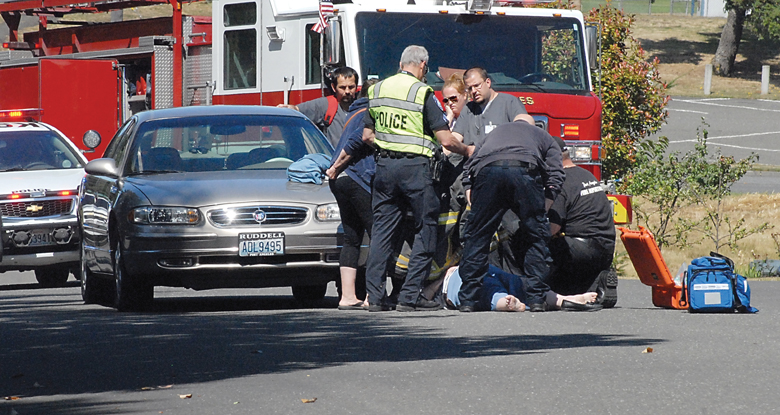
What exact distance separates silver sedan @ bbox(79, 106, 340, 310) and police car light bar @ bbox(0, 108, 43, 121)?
8.43 meters

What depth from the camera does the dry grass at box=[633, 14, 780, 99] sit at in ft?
165

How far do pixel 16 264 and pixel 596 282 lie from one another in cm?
606

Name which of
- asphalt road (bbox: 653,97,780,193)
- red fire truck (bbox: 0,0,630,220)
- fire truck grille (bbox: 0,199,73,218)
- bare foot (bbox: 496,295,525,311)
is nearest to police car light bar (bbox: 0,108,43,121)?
red fire truck (bbox: 0,0,630,220)

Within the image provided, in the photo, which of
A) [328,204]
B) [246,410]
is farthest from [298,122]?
[246,410]

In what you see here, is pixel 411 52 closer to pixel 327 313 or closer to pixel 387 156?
pixel 387 156

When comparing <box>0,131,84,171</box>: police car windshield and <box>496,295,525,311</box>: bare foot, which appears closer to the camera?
<box>496,295,525,311</box>: bare foot

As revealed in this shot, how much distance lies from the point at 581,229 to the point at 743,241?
932 cm

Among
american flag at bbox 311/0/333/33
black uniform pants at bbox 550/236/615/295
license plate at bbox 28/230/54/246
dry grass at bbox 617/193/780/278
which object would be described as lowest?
dry grass at bbox 617/193/780/278

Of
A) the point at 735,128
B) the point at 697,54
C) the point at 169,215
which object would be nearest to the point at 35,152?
the point at 169,215

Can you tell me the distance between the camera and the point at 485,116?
410 inches

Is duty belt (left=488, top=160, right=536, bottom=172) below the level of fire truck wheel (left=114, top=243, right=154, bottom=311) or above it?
above

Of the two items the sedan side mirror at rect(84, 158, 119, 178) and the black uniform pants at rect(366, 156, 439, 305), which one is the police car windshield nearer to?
the sedan side mirror at rect(84, 158, 119, 178)

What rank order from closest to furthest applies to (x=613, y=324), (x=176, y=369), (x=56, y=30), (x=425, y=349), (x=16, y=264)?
(x=176, y=369), (x=425, y=349), (x=613, y=324), (x=16, y=264), (x=56, y=30)

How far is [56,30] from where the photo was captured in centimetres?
2056
